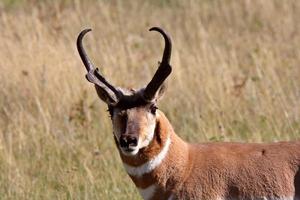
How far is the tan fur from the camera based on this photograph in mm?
6668

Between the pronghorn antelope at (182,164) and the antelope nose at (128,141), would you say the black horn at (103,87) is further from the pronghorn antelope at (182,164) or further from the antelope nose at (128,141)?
the antelope nose at (128,141)

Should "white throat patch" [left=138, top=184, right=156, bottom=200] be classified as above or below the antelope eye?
below

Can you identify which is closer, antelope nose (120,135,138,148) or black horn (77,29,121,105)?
antelope nose (120,135,138,148)

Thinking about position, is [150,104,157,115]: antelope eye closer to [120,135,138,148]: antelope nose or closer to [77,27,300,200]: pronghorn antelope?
[77,27,300,200]: pronghorn antelope

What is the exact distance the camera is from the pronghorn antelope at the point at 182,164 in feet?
21.7

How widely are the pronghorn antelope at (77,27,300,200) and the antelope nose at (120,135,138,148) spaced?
0.49 ft

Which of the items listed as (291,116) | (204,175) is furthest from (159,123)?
(291,116)

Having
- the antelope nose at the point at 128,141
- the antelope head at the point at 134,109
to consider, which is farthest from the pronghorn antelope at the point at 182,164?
the antelope nose at the point at 128,141

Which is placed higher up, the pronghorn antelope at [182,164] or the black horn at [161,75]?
the black horn at [161,75]

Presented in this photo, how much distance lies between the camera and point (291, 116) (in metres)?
→ 9.78

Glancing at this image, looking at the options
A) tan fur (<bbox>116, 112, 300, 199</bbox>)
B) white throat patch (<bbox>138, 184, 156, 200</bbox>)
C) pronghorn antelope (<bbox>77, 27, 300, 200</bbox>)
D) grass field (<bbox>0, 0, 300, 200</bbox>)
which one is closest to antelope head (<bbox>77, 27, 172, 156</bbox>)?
pronghorn antelope (<bbox>77, 27, 300, 200</bbox>)

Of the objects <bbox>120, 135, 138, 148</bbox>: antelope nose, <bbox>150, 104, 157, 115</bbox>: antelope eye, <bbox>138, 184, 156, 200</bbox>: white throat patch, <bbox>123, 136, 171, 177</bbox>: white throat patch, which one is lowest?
<bbox>138, 184, 156, 200</bbox>: white throat patch

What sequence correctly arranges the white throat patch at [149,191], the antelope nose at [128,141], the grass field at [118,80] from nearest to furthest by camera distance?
the antelope nose at [128,141] < the white throat patch at [149,191] < the grass field at [118,80]

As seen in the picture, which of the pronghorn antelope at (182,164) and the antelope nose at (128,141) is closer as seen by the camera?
the antelope nose at (128,141)
